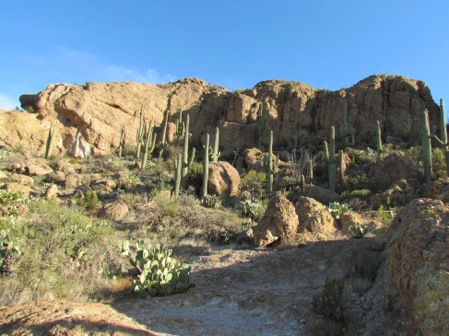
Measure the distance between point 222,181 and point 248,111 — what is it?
18281 mm

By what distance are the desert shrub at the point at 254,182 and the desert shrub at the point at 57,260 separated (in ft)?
41.4

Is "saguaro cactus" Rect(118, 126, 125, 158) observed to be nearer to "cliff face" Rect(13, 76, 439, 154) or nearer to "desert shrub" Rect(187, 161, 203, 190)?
"cliff face" Rect(13, 76, 439, 154)

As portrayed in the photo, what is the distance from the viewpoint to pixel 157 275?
661cm

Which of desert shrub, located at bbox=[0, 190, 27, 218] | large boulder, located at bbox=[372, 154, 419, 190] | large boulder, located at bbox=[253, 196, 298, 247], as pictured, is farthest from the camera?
large boulder, located at bbox=[372, 154, 419, 190]

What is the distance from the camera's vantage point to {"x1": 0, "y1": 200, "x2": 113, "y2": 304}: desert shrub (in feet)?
18.7

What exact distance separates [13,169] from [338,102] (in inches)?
1010

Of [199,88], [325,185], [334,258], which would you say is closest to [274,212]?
[334,258]

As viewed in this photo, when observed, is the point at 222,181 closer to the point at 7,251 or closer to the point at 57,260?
the point at 57,260

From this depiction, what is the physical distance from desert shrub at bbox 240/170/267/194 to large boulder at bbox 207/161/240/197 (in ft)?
2.05

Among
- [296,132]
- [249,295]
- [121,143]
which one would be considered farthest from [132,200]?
[296,132]

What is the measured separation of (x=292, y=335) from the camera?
15.4 feet

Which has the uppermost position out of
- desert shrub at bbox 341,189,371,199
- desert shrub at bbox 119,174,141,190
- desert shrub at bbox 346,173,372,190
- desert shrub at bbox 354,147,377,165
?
desert shrub at bbox 354,147,377,165

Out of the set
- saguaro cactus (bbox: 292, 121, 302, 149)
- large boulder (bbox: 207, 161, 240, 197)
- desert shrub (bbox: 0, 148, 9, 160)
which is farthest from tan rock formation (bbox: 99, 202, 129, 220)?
saguaro cactus (bbox: 292, 121, 302, 149)

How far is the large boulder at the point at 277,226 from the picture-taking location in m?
9.75
